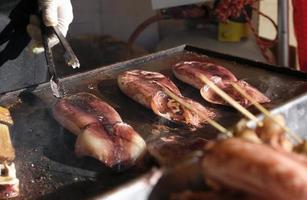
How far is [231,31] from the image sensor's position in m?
4.67

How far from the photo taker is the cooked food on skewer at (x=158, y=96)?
78.5 inches

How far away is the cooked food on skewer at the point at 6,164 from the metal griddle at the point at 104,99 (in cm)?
4

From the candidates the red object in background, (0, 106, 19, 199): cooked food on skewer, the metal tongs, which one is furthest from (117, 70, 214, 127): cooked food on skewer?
the red object in background

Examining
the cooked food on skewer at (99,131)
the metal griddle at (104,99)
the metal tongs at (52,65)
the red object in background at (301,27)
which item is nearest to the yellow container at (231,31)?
the red object in background at (301,27)

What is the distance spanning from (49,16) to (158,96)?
72 cm

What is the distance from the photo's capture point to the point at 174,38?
4.80 m

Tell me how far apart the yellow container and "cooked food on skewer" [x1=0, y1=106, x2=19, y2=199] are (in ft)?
10.1

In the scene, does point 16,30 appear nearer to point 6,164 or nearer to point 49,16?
point 49,16

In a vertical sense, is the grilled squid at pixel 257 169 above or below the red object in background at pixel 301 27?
above

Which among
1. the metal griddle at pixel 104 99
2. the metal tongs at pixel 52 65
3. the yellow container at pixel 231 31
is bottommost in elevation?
the yellow container at pixel 231 31

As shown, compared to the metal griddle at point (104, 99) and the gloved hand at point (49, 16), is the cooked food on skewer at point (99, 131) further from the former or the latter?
the gloved hand at point (49, 16)

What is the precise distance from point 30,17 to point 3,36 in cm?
21

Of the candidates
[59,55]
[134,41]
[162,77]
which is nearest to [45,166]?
[162,77]

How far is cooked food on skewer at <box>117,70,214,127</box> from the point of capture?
6.54 ft
